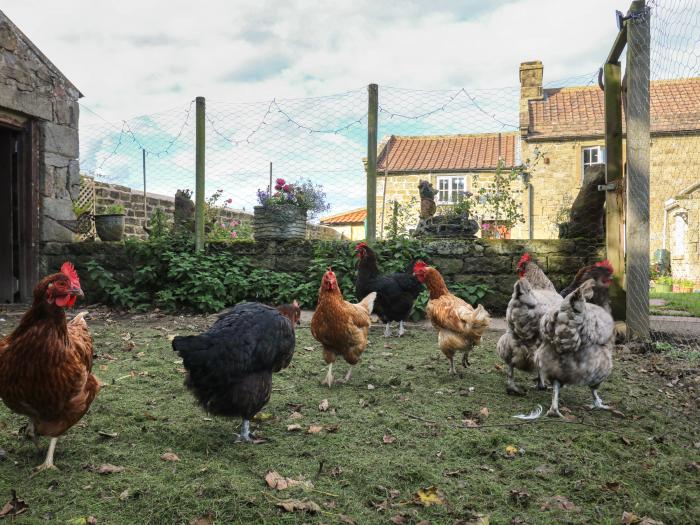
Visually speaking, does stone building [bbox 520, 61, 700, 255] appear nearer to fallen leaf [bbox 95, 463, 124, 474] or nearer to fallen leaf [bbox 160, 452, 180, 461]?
fallen leaf [bbox 160, 452, 180, 461]

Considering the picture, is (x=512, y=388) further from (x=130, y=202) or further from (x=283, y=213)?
(x=130, y=202)

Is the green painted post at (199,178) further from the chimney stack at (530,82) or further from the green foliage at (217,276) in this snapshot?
the chimney stack at (530,82)

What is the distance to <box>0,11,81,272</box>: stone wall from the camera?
278 inches

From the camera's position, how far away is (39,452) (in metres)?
2.49

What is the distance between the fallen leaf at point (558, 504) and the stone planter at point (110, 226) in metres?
7.65

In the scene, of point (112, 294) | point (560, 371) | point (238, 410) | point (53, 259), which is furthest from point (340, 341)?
point (53, 259)

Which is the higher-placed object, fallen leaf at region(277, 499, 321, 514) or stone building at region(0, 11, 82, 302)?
stone building at region(0, 11, 82, 302)

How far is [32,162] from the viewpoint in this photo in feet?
24.7

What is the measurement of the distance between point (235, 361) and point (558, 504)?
5.41 ft

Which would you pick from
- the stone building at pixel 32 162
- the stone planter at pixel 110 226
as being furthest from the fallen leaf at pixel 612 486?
the stone building at pixel 32 162

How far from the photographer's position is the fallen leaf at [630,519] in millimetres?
1939

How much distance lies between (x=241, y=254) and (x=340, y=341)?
13.7ft

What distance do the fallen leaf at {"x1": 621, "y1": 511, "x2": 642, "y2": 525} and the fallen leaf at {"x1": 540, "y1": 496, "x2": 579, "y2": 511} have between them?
172mm

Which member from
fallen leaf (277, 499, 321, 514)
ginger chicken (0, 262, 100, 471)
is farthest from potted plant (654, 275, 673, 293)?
ginger chicken (0, 262, 100, 471)
